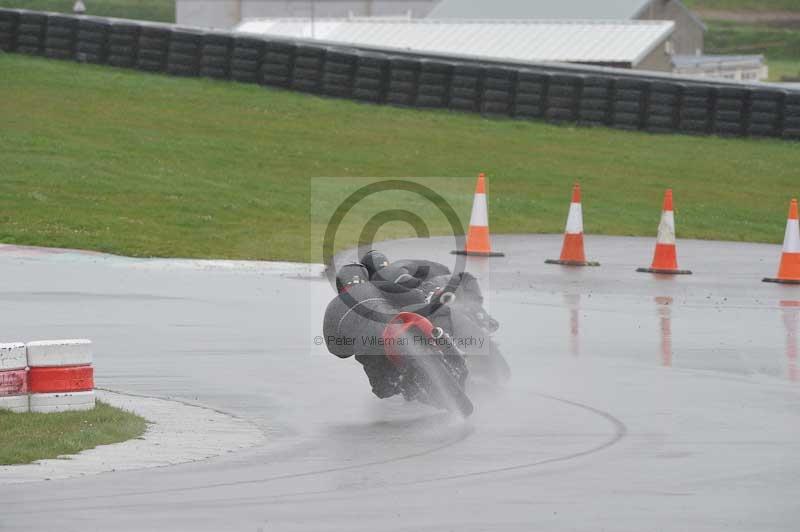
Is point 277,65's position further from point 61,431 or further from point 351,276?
point 61,431

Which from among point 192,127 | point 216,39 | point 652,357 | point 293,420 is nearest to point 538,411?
point 293,420

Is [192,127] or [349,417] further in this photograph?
[192,127]

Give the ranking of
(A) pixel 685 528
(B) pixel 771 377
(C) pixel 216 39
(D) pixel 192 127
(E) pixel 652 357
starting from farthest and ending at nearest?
(C) pixel 216 39
(D) pixel 192 127
(E) pixel 652 357
(B) pixel 771 377
(A) pixel 685 528

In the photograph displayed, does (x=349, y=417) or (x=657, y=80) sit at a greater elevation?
(x=657, y=80)

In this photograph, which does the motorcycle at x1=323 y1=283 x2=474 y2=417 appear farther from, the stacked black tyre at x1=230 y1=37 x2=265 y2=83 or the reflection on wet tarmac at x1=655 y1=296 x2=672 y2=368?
the stacked black tyre at x1=230 y1=37 x2=265 y2=83

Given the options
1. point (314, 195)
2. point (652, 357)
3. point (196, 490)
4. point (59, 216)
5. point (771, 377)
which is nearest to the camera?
point (196, 490)

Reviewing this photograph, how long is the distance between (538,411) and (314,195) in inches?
555

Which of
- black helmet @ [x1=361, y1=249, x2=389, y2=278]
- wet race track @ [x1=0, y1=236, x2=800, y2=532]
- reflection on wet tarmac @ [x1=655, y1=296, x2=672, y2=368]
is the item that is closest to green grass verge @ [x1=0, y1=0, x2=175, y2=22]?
wet race track @ [x1=0, y1=236, x2=800, y2=532]

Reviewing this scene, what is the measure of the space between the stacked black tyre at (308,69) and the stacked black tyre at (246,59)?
2.61 ft

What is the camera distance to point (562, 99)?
30875 mm

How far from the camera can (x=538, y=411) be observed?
9906 mm

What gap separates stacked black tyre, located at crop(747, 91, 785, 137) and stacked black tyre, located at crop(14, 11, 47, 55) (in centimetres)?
1570

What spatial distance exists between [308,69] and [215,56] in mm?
2117

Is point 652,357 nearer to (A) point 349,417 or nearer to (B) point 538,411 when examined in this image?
(B) point 538,411
